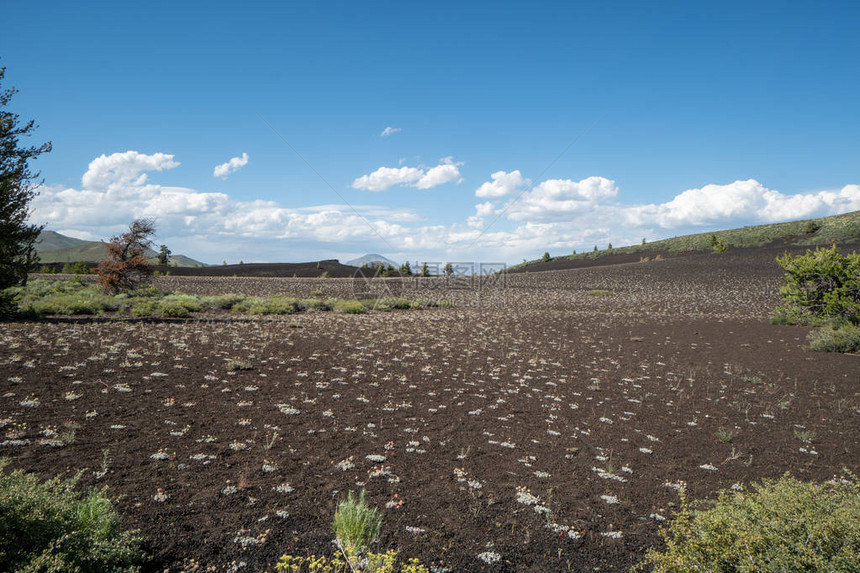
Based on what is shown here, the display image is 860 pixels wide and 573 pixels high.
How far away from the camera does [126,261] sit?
86.0 feet

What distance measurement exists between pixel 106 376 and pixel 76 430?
11.2 feet

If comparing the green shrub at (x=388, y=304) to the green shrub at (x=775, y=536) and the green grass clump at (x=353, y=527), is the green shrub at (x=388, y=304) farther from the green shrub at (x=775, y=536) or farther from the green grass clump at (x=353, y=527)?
the green shrub at (x=775, y=536)

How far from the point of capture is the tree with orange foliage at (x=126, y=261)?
82.9ft

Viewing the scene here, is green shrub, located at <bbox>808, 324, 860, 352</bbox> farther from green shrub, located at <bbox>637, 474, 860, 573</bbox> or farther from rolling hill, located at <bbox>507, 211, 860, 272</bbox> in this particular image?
rolling hill, located at <bbox>507, 211, 860, 272</bbox>

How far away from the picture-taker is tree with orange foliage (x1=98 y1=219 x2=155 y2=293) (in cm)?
2528

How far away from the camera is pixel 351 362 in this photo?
1232cm

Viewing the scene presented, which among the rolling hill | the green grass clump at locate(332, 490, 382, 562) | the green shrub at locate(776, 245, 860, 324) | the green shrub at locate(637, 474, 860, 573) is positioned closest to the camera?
the green shrub at locate(637, 474, 860, 573)

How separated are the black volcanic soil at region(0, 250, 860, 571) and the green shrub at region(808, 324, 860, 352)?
63 centimetres

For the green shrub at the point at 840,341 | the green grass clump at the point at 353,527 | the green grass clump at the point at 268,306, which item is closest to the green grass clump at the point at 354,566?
the green grass clump at the point at 353,527

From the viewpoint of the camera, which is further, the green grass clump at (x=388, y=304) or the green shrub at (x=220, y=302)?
the green grass clump at (x=388, y=304)

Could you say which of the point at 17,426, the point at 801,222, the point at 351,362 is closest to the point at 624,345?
the point at 351,362

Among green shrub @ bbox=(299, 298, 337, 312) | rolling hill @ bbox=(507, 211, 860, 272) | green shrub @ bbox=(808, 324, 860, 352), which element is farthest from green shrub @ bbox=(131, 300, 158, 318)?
rolling hill @ bbox=(507, 211, 860, 272)

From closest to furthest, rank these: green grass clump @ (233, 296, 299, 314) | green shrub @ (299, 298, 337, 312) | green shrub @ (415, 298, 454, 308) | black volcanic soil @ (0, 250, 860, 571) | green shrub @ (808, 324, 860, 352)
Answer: black volcanic soil @ (0, 250, 860, 571) < green shrub @ (808, 324, 860, 352) < green grass clump @ (233, 296, 299, 314) < green shrub @ (299, 298, 337, 312) < green shrub @ (415, 298, 454, 308)

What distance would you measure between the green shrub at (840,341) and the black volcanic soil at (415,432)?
63cm
